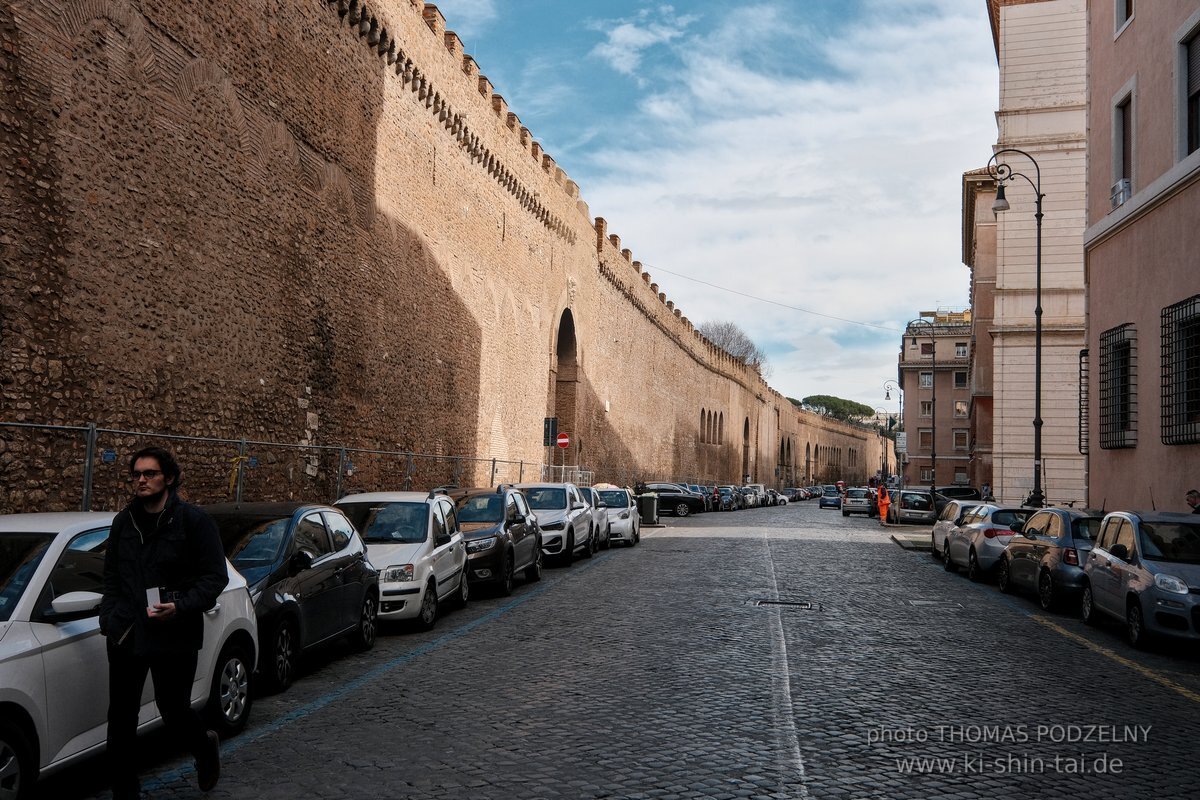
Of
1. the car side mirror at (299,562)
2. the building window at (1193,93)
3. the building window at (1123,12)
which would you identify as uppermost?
the building window at (1123,12)

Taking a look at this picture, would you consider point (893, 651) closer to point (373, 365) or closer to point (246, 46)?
point (246, 46)

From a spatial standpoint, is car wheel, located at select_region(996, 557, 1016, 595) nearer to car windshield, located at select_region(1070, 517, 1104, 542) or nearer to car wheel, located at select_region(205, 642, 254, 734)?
car windshield, located at select_region(1070, 517, 1104, 542)

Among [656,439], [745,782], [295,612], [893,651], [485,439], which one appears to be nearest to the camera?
[745,782]

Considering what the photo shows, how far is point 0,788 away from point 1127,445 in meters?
18.5

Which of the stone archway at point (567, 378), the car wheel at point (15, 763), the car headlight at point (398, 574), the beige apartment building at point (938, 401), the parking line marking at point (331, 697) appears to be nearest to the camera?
the car wheel at point (15, 763)

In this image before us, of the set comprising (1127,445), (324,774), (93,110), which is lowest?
(324,774)

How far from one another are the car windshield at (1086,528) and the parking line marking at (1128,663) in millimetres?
1589

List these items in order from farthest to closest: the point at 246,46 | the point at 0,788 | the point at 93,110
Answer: the point at 246,46 → the point at 93,110 → the point at 0,788

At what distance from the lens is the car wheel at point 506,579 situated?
47.9 ft

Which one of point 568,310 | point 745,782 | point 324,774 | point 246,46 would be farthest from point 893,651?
point 568,310

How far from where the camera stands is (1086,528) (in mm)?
14602

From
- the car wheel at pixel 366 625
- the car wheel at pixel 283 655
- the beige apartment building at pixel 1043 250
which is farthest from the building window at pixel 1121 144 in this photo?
the car wheel at pixel 283 655

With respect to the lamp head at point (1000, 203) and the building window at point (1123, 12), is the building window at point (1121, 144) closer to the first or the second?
the building window at point (1123, 12)

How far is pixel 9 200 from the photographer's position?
11.5 metres
